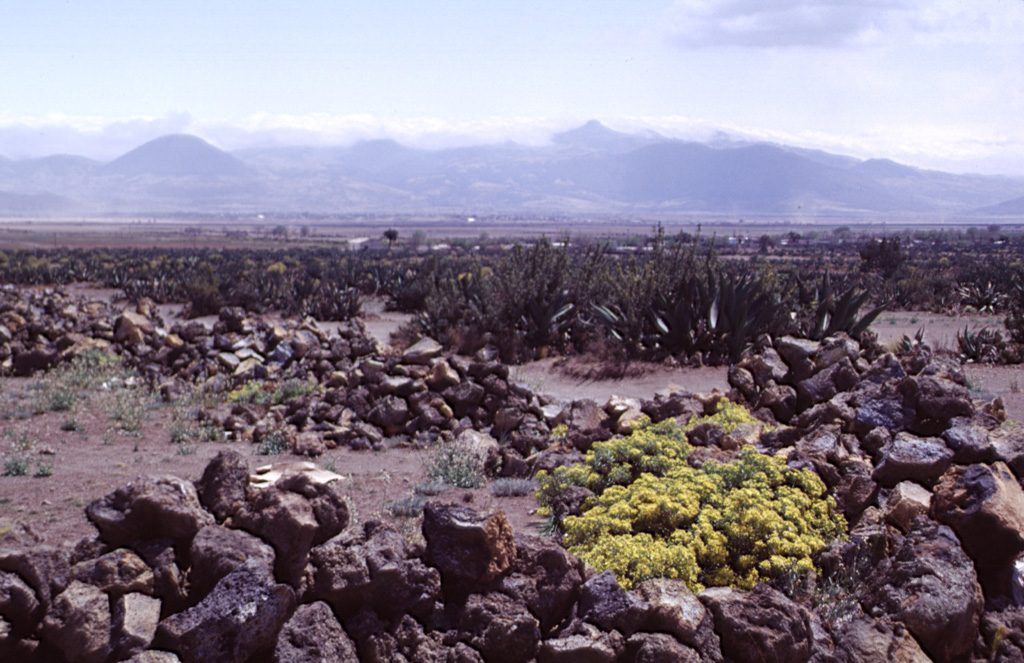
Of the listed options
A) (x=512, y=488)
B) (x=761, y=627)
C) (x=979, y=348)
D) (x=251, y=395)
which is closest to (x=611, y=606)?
(x=761, y=627)

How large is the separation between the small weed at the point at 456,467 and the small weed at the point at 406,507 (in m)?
0.65

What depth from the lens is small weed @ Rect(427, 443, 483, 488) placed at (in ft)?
19.8

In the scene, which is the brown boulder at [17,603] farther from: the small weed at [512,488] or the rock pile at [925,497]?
the rock pile at [925,497]

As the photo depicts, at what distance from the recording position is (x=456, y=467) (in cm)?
625

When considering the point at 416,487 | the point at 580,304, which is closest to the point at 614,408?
the point at 416,487

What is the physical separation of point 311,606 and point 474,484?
9.32ft

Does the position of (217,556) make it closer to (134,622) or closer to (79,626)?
(134,622)

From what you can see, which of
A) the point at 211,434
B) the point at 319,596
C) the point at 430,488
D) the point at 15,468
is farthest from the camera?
the point at 211,434

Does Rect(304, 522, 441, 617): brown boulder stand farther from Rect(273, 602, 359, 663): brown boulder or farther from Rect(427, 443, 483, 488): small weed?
Rect(427, 443, 483, 488): small weed

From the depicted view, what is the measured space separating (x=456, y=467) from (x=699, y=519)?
255 centimetres

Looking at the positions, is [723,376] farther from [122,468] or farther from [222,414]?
[122,468]

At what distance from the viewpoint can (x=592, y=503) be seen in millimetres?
4863

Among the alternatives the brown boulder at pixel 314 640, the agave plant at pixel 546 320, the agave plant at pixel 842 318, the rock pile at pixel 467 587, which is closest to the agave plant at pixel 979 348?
the agave plant at pixel 842 318

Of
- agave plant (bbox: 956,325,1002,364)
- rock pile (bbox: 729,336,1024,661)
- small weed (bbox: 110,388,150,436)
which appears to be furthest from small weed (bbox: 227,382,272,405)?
agave plant (bbox: 956,325,1002,364)
